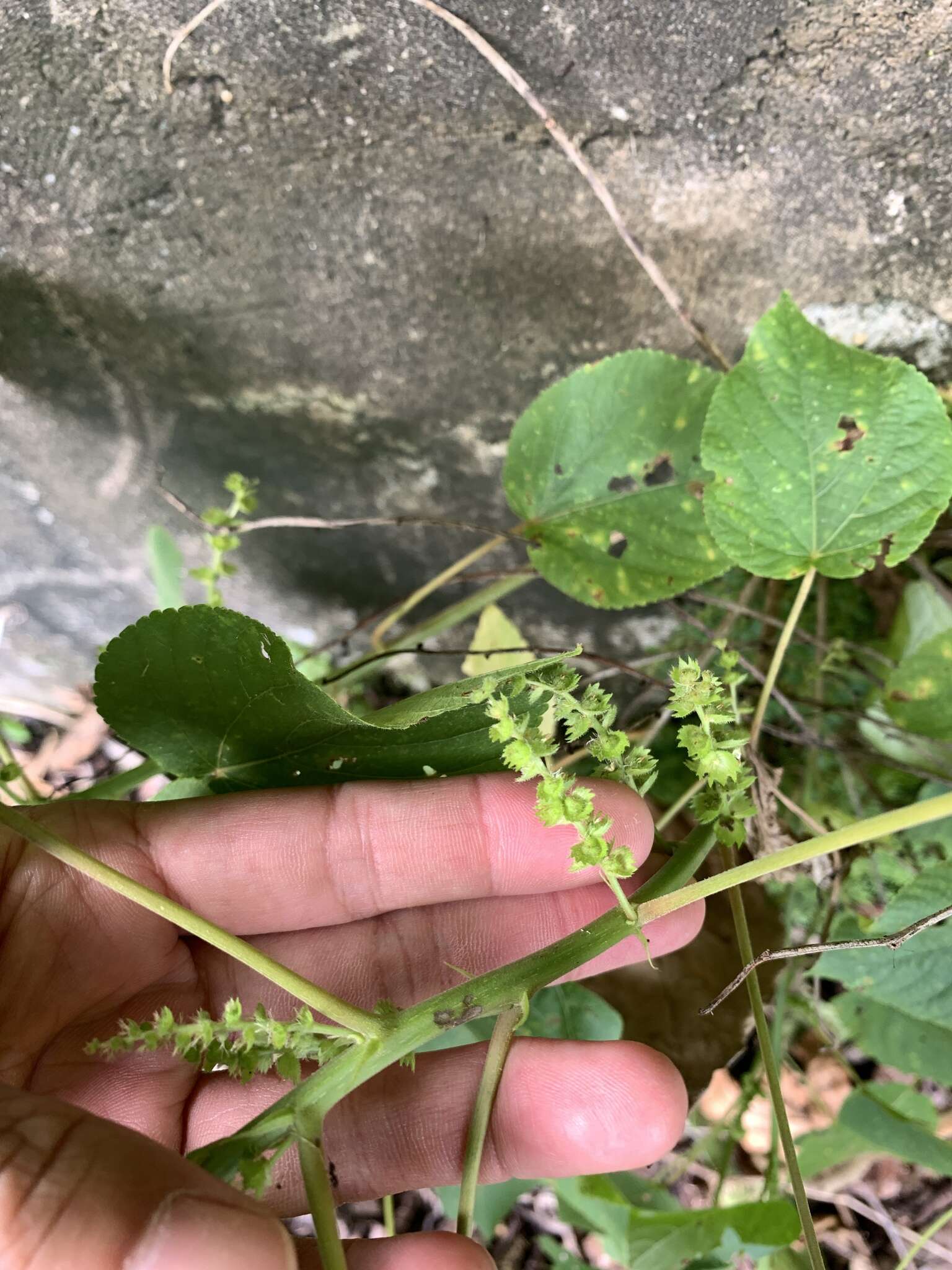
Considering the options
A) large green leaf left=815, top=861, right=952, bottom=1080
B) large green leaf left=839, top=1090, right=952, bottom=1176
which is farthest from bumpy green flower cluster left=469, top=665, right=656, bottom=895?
large green leaf left=839, top=1090, right=952, bottom=1176

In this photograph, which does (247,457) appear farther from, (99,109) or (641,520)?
(641,520)

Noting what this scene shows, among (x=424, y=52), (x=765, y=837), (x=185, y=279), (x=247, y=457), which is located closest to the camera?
(x=424, y=52)

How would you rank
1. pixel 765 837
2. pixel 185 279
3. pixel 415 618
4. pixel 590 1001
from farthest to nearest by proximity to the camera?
pixel 415 618, pixel 590 1001, pixel 185 279, pixel 765 837

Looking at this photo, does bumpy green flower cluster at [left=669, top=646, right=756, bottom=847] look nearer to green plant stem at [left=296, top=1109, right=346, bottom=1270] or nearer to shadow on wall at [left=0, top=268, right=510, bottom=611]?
green plant stem at [left=296, top=1109, right=346, bottom=1270]

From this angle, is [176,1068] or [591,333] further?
[591,333]

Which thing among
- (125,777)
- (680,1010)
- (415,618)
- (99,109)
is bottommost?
(680,1010)

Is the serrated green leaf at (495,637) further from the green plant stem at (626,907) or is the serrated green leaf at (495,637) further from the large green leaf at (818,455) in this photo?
the green plant stem at (626,907)

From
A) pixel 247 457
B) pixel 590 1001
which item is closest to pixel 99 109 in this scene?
pixel 247 457

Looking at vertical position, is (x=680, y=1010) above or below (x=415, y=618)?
below
